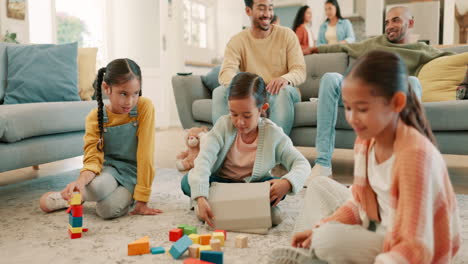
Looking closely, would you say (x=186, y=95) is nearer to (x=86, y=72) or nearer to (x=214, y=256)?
(x=86, y=72)

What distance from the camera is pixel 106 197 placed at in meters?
1.62

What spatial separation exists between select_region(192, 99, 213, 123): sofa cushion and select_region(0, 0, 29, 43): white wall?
212 cm

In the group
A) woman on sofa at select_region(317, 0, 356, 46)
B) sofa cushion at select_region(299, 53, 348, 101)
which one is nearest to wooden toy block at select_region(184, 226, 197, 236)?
sofa cushion at select_region(299, 53, 348, 101)

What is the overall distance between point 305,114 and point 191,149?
83 cm

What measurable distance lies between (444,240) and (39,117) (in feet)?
6.10

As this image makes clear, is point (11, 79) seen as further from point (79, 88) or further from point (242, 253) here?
point (242, 253)

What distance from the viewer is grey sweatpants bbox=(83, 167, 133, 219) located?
1602 millimetres

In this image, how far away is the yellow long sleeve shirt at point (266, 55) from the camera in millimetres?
2557

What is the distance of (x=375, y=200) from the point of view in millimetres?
940

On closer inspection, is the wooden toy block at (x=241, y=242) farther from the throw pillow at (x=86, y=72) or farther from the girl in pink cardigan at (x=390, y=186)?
the throw pillow at (x=86, y=72)

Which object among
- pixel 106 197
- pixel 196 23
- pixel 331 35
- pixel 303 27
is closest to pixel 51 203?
pixel 106 197

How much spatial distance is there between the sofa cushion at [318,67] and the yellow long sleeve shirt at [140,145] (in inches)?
63.0

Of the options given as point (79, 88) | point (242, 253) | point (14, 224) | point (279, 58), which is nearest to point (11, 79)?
point (79, 88)

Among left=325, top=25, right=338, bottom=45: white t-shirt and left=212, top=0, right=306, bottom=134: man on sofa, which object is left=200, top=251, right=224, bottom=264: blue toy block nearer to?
left=212, top=0, right=306, bottom=134: man on sofa
